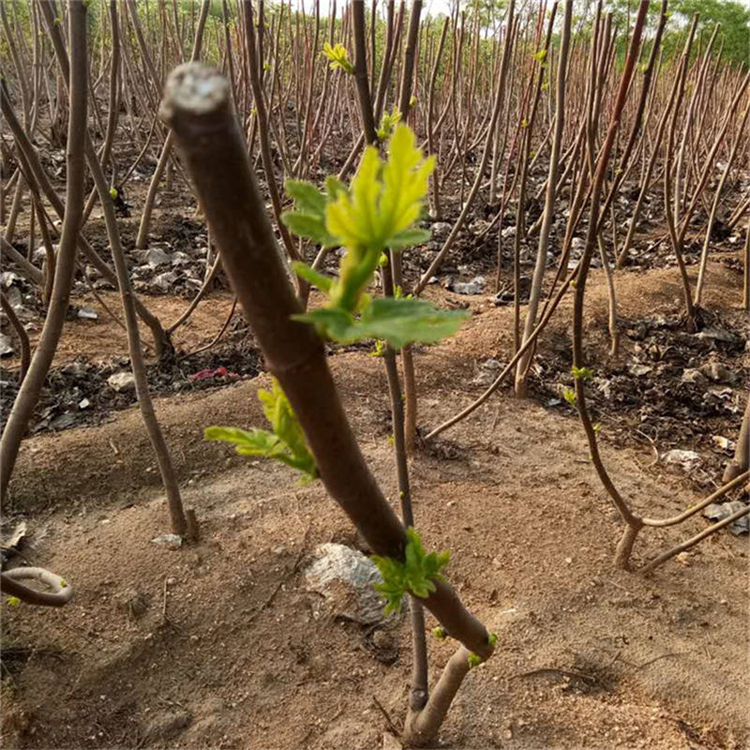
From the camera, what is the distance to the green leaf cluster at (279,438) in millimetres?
405

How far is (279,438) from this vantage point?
1.37 feet

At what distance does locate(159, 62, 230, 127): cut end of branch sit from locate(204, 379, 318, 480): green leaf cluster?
177mm

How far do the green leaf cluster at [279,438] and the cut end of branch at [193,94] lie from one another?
0.58 ft

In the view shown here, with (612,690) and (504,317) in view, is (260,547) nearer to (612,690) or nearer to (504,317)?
(612,690)

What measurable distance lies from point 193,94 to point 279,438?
22cm

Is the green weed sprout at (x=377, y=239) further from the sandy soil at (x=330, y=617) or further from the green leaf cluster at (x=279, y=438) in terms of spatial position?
the sandy soil at (x=330, y=617)

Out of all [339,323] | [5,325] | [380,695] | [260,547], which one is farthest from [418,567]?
[5,325]

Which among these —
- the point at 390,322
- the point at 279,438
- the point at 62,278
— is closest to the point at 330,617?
the point at 62,278

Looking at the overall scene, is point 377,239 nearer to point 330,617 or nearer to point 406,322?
point 406,322

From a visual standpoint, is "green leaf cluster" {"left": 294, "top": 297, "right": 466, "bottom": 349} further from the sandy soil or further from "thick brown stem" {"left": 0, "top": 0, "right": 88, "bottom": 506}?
the sandy soil

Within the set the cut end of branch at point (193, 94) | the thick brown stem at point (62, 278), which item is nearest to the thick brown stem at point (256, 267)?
the cut end of branch at point (193, 94)

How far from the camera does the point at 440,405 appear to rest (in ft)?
7.56

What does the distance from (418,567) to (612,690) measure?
1.01 m

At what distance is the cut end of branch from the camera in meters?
0.27
